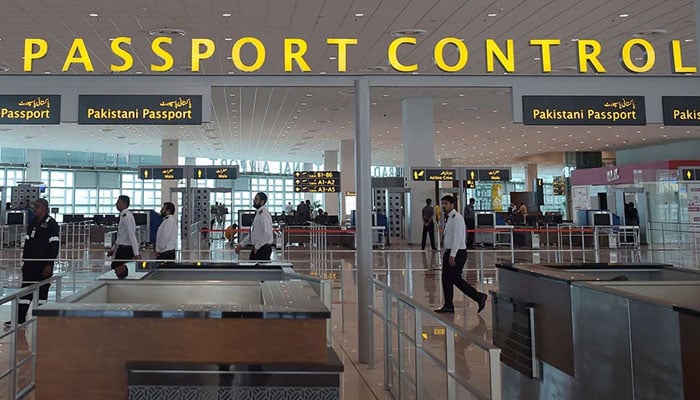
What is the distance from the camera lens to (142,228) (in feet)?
63.9

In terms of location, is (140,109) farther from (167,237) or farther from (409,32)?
(409,32)

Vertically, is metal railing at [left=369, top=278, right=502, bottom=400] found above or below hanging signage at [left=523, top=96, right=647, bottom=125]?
below

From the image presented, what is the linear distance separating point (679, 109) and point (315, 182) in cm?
1975

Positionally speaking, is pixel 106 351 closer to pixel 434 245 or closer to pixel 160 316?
pixel 160 316

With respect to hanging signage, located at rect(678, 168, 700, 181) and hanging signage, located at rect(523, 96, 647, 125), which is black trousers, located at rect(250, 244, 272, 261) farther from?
hanging signage, located at rect(678, 168, 700, 181)

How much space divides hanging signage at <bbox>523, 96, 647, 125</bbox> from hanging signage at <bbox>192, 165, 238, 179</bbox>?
14975 mm

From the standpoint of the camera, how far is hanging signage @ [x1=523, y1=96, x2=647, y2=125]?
5426 mm

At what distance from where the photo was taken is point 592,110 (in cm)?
552

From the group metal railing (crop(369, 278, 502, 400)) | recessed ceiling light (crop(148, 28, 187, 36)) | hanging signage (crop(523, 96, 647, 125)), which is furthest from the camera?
recessed ceiling light (crop(148, 28, 187, 36))

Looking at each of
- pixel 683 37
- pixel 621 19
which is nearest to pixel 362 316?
pixel 621 19

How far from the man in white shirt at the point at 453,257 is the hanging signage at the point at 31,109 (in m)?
4.72

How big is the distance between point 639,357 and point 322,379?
1762 millimetres

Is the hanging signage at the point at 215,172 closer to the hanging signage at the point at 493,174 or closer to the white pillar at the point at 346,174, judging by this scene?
the white pillar at the point at 346,174

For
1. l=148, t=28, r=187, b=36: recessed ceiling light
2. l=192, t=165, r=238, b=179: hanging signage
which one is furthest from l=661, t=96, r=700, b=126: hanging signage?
l=192, t=165, r=238, b=179: hanging signage
